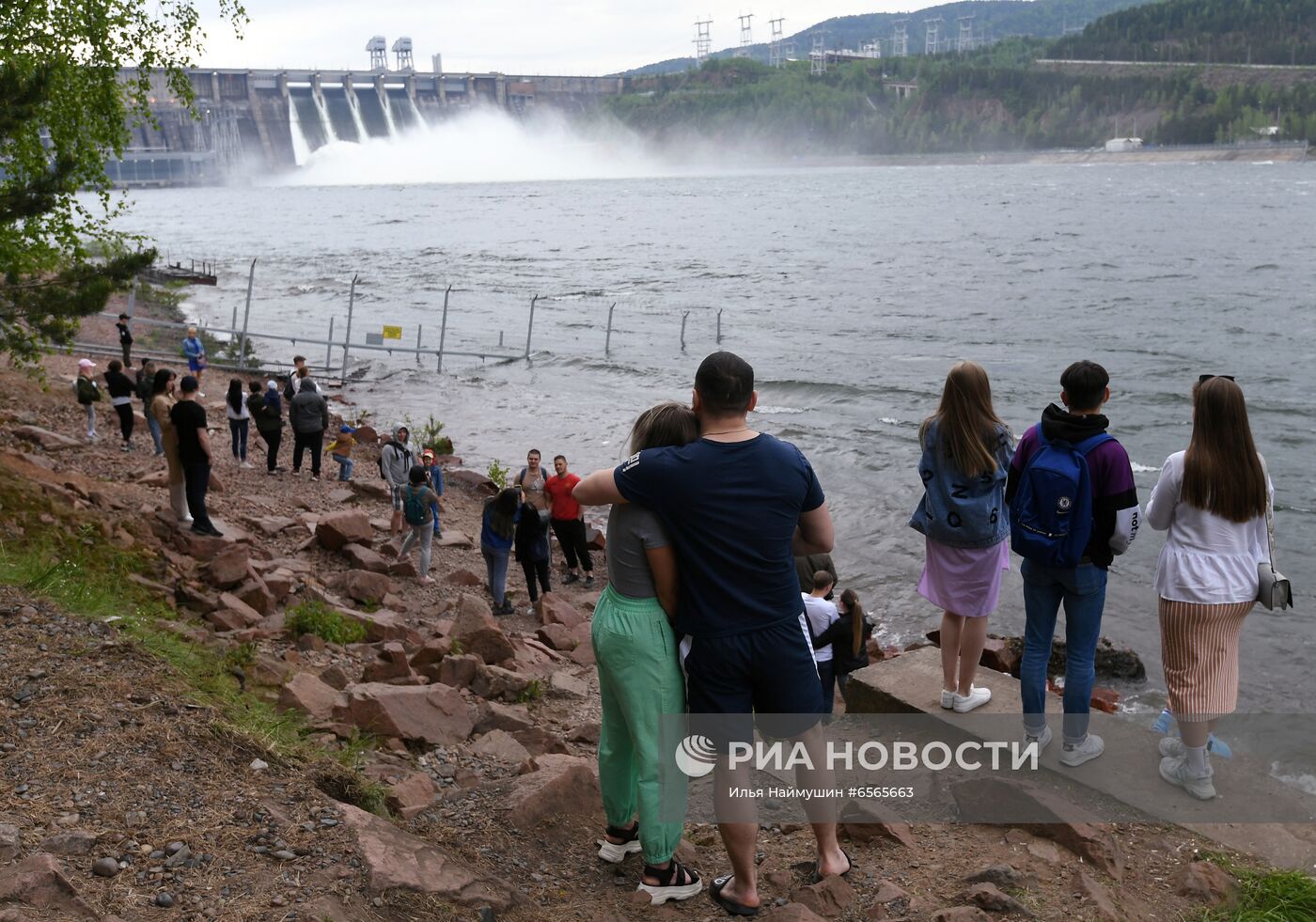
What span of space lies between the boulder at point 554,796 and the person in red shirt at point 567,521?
731 centimetres

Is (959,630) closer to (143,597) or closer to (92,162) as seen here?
(143,597)

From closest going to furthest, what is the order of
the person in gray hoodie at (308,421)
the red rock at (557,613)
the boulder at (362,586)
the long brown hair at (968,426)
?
the long brown hair at (968,426) → the boulder at (362,586) → the red rock at (557,613) → the person in gray hoodie at (308,421)

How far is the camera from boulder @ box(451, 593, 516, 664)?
340 inches

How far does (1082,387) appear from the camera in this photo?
521cm

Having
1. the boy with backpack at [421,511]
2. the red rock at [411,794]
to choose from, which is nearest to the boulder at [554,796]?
the red rock at [411,794]

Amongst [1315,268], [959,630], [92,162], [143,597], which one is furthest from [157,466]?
[1315,268]

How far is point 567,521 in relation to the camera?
12906mm

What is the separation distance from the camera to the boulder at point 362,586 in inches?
411

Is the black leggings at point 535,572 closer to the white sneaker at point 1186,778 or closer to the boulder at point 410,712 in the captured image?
the boulder at point 410,712

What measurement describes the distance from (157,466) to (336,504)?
2160mm

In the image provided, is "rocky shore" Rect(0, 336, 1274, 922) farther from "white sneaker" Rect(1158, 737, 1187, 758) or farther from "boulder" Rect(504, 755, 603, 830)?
"white sneaker" Rect(1158, 737, 1187, 758)

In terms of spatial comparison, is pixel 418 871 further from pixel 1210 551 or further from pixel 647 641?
pixel 1210 551

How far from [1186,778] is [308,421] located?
13.2 m

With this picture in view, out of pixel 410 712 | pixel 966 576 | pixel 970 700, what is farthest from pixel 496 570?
pixel 966 576
